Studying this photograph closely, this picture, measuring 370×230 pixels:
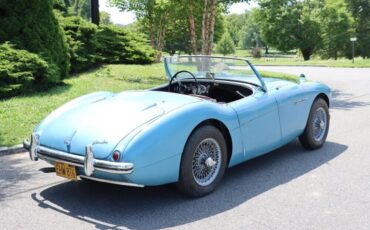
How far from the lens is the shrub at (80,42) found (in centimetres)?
1389

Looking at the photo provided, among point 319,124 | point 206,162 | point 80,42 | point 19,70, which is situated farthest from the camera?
point 80,42

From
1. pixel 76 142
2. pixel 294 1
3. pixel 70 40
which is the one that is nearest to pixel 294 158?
pixel 76 142

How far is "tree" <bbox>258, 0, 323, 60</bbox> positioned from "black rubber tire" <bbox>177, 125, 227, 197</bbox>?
57612mm

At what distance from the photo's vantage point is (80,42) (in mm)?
14398

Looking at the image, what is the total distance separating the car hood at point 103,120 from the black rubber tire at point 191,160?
1.06 ft

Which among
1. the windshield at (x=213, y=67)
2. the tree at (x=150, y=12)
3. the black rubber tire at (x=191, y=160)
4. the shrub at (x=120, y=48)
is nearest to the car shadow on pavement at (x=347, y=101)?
the windshield at (x=213, y=67)

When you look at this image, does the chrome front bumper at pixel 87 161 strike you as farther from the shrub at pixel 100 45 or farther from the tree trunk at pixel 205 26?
the tree trunk at pixel 205 26

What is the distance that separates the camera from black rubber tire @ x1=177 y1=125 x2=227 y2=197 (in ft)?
13.4

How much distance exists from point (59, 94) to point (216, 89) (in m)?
5.37

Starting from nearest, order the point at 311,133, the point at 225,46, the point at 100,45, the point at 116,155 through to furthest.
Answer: the point at 116,155, the point at 311,133, the point at 100,45, the point at 225,46

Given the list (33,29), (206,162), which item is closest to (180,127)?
(206,162)

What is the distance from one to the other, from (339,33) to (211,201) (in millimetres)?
56965

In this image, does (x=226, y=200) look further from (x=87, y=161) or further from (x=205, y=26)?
(x=205, y=26)

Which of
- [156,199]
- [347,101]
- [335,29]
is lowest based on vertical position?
[156,199]
